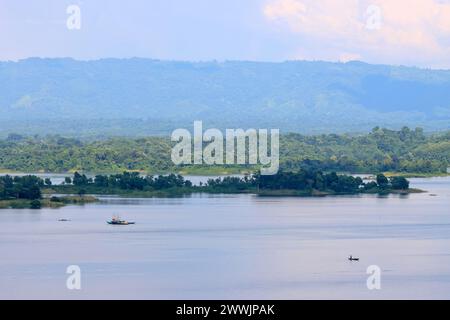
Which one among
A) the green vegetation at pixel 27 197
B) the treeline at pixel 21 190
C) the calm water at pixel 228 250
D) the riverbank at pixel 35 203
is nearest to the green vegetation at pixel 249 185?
the green vegetation at pixel 27 197

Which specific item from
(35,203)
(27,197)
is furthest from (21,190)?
(35,203)

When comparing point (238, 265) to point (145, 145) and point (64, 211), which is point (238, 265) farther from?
point (145, 145)

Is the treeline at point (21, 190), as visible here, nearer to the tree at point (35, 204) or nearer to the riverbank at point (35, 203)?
the riverbank at point (35, 203)

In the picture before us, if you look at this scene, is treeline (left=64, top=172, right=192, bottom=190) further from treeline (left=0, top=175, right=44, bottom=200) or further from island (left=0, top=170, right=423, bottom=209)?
treeline (left=0, top=175, right=44, bottom=200)

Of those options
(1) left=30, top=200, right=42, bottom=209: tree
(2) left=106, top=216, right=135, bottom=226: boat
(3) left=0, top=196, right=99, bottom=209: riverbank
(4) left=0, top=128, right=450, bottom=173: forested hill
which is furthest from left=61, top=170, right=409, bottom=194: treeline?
(2) left=106, top=216, right=135, bottom=226: boat
